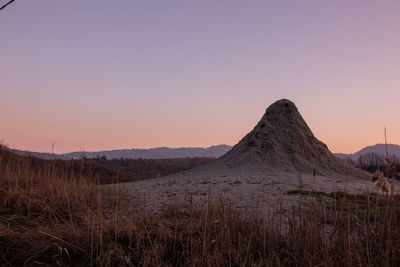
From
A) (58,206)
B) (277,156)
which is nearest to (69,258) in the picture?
(58,206)

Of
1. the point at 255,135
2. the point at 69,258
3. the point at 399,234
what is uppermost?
the point at 255,135

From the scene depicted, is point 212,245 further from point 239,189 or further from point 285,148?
point 285,148

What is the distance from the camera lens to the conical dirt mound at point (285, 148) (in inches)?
424

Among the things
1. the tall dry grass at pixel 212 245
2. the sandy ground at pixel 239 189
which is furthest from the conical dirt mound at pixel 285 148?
the tall dry grass at pixel 212 245

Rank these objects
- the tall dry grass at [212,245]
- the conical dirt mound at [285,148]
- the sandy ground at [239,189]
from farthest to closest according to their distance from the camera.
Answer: the conical dirt mound at [285,148]
the sandy ground at [239,189]
the tall dry grass at [212,245]

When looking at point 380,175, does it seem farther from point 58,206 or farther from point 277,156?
point 277,156

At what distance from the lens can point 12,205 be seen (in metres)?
4.21

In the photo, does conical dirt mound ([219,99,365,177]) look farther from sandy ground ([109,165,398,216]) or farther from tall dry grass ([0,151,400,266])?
tall dry grass ([0,151,400,266])

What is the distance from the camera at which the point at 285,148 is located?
11.4 m

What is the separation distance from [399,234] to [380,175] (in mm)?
857

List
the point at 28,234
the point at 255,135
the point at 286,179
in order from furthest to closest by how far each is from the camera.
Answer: the point at 255,135 → the point at 286,179 → the point at 28,234

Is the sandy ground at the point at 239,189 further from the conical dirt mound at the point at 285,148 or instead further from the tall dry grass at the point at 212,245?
the tall dry grass at the point at 212,245

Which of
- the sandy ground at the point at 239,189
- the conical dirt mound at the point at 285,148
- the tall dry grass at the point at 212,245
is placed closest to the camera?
the tall dry grass at the point at 212,245

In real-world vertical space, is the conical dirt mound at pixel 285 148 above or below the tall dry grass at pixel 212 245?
above
